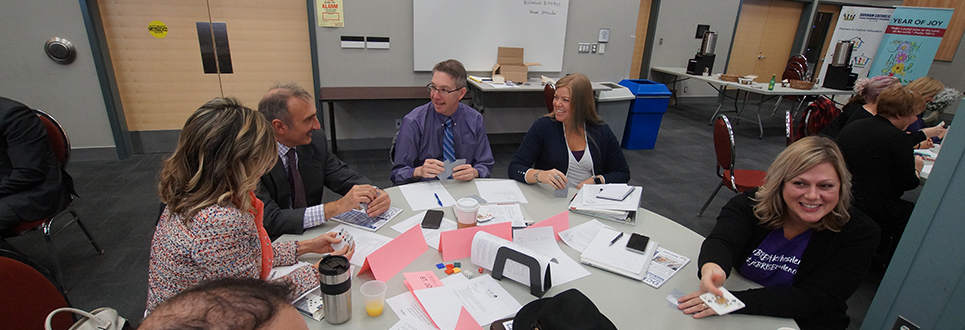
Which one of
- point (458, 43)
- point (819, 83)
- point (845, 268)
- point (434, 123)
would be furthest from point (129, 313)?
point (819, 83)

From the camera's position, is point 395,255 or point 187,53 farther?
point 187,53

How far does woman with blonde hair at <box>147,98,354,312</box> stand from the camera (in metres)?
1.08

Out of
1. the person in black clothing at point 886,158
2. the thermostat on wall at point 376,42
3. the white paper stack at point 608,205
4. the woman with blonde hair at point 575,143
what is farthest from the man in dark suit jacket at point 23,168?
the person in black clothing at point 886,158

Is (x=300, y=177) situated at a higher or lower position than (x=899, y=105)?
lower

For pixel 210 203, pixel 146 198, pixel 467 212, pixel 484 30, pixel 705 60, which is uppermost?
pixel 484 30

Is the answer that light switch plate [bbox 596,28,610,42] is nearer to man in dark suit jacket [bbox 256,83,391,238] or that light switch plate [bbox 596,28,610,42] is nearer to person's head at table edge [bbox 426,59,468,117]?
person's head at table edge [bbox 426,59,468,117]

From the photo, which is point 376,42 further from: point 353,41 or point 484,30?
point 484,30

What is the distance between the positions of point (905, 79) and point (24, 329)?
9.30 metres

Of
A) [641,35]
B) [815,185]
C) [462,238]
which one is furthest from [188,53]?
[641,35]

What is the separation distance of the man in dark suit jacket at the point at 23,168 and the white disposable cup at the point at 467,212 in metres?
2.17

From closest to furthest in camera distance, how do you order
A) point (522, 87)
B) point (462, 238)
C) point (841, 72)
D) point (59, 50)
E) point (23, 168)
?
1. point (462, 238)
2. point (23, 168)
3. point (59, 50)
4. point (522, 87)
5. point (841, 72)

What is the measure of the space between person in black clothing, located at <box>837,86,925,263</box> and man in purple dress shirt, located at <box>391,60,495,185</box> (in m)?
2.07

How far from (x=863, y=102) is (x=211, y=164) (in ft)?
14.0

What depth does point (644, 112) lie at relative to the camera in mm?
5016
